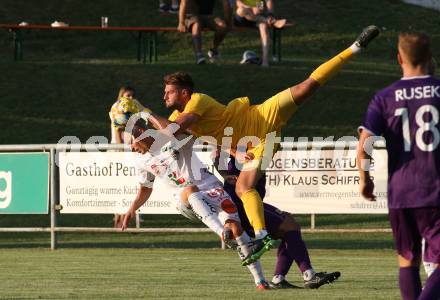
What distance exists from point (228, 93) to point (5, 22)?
8.45m

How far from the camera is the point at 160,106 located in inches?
967

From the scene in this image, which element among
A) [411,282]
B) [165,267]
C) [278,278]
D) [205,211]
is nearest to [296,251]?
[278,278]

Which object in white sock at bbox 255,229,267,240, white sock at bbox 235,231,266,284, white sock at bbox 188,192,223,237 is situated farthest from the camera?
white sock at bbox 188,192,223,237

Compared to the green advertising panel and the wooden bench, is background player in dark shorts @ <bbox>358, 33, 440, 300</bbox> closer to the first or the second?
the green advertising panel

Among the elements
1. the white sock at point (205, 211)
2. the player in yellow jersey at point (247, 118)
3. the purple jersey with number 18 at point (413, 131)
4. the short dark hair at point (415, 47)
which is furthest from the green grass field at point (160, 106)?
the short dark hair at point (415, 47)

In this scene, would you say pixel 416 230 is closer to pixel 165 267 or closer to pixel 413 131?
pixel 413 131

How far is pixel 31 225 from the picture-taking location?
2025cm

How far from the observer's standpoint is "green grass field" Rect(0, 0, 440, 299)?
1264cm

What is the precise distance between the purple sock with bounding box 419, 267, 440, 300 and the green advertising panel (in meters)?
10.7

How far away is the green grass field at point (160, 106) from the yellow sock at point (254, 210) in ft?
1.97

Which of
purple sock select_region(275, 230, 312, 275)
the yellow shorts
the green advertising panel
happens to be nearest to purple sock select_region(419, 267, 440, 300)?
purple sock select_region(275, 230, 312, 275)

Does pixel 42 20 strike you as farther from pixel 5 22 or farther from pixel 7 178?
pixel 7 178

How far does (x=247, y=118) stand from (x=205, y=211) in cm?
95

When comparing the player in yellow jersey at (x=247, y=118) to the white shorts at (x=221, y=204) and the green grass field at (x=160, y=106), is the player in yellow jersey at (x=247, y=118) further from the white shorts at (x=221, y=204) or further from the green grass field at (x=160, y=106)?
the green grass field at (x=160, y=106)
